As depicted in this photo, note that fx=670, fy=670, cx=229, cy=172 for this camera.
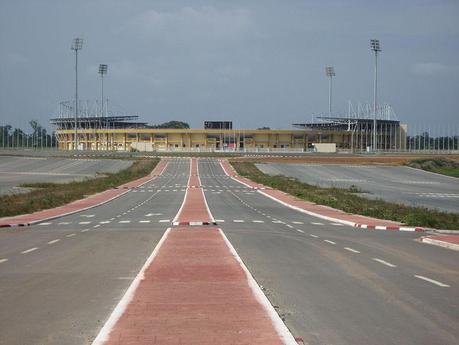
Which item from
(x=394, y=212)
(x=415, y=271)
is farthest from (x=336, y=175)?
(x=415, y=271)

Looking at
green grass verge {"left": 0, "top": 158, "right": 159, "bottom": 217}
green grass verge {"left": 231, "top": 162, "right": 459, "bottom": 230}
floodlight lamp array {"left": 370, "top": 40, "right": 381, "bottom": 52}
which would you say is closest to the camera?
green grass verge {"left": 231, "top": 162, "right": 459, "bottom": 230}

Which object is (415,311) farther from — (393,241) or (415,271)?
(393,241)

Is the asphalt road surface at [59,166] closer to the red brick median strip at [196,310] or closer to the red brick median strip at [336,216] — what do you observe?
the red brick median strip at [336,216]

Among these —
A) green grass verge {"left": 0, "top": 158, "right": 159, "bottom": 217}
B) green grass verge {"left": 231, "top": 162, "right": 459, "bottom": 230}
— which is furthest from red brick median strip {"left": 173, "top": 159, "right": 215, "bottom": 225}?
green grass verge {"left": 0, "top": 158, "right": 159, "bottom": 217}

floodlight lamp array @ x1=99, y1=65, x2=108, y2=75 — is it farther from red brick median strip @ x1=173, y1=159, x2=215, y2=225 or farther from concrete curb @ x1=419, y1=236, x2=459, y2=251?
concrete curb @ x1=419, y1=236, x2=459, y2=251

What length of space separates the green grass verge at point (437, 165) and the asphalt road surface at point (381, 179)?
308cm

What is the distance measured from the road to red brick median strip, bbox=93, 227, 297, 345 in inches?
13.0

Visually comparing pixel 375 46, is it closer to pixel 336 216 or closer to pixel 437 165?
pixel 437 165

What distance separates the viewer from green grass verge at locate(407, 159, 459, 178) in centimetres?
9298

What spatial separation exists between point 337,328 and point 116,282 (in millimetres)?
5180

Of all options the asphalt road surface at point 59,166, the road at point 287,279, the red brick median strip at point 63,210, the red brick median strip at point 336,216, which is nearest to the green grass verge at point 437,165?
the asphalt road surface at point 59,166

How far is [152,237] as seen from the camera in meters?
21.6

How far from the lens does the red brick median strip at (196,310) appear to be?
25.6 feet

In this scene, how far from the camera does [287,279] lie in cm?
1280
